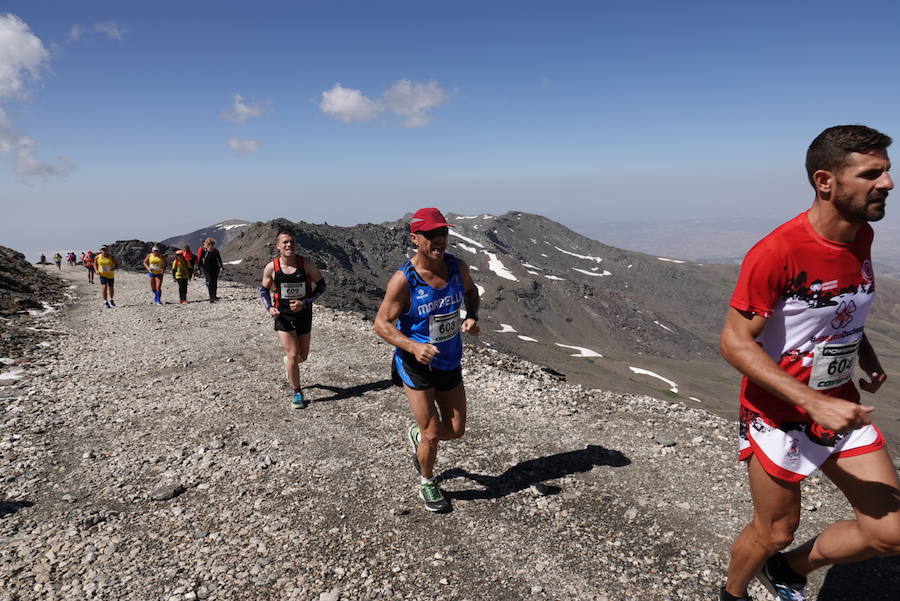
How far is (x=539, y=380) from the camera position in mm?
10266

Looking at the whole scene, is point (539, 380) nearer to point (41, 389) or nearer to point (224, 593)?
point (224, 593)

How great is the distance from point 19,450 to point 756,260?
373 inches

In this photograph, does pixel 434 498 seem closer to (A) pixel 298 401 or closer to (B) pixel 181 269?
(A) pixel 298 401

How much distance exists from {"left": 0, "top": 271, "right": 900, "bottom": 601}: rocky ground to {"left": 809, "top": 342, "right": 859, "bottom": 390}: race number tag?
2.23 meters

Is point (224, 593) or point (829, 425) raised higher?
point (829, 425)

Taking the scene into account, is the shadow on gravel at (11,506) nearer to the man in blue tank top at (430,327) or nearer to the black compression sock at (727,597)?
the man in blue tank top at (430,327)

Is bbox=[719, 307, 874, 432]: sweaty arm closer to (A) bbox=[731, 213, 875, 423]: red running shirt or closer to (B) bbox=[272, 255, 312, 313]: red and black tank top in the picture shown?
(A) bbox=[731, 213, 875, 423]: red running shirt

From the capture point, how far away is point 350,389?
10.0 meters

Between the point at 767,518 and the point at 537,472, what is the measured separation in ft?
11.0

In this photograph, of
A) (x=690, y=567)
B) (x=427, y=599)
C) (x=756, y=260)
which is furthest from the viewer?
(x=690, y=567)

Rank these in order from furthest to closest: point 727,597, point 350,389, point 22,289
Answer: point 22,289 < point 350,389 < point 727,597

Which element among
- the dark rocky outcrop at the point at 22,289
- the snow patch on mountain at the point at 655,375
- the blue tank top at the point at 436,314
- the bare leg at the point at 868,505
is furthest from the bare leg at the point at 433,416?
the snow patch on mountain at the point at 655,375

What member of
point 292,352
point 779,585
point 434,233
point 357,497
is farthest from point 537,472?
point 292,352

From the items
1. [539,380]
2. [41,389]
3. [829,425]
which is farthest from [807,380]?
[41,389]
